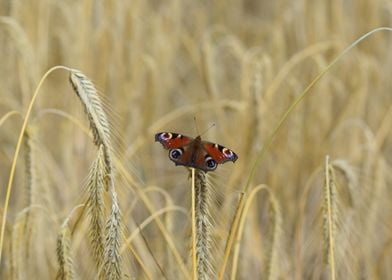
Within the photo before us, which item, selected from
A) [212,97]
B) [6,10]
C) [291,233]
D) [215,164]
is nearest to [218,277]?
[215,164]

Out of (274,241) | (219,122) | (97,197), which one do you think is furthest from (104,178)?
(219,122)

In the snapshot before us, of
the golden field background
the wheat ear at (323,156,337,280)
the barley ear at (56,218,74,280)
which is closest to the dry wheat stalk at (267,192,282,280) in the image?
the golden field background

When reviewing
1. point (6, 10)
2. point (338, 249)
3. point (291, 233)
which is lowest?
point (338, 249)

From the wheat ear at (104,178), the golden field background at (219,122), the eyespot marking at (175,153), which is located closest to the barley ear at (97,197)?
the wheat ear at (104,178)

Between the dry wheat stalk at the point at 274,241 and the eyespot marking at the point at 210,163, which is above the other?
the dry wheat stalk at the point at 274,241

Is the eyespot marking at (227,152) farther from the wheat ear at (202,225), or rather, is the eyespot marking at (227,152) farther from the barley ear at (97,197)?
the barley ear at (97,197)

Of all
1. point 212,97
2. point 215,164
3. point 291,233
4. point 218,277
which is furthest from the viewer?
point 212,97

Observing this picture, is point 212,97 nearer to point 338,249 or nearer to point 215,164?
point 338,249
